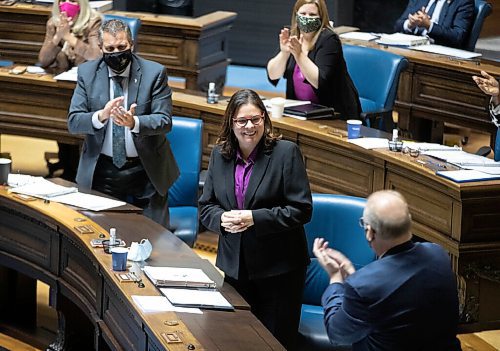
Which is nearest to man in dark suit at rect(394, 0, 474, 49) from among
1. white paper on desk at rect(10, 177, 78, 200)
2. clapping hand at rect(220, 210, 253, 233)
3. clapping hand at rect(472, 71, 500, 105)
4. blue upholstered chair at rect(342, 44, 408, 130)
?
blue upholstered chair at rect(342, 44, 408, 130)

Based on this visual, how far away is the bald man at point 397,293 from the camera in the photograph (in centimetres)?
393

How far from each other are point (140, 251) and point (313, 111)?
2529 mm

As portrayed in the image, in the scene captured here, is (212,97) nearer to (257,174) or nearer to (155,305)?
(257,174)

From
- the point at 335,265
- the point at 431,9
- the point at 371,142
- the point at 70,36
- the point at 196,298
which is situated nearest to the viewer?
the point at 335,265

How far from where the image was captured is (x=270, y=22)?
13062 millimetres

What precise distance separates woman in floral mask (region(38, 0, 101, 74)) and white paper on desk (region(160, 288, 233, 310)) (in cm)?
343

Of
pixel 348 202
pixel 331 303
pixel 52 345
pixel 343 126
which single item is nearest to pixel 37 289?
pixel 52 345

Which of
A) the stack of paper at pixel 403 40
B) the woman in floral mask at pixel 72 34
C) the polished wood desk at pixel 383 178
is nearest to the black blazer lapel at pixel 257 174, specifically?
the polished wood desk at pixel 383 178

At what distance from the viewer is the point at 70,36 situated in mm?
8180

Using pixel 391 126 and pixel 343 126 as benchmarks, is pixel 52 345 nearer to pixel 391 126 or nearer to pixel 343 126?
pixel 343 126

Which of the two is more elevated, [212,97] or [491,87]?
[491,87]

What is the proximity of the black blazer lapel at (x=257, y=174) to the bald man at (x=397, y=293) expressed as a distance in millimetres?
1200

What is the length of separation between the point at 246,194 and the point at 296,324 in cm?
60

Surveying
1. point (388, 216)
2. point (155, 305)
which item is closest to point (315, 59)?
point (155, 305)
